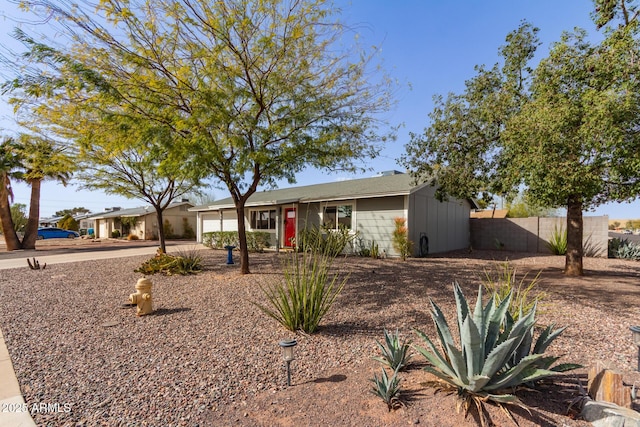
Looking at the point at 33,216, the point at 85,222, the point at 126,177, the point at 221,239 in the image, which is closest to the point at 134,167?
the point at 126,177

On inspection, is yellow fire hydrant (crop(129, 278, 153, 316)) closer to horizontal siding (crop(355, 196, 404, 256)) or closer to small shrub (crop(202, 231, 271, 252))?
horizontal siding (crop(355, 196, 404, 256))

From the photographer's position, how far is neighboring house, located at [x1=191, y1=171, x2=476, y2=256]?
13344 millimetres

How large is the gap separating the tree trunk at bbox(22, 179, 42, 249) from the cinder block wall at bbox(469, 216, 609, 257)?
1112 inches

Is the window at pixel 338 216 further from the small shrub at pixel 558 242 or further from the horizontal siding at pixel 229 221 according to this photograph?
the small shrub at pixel 558 242

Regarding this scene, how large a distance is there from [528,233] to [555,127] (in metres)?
12.7

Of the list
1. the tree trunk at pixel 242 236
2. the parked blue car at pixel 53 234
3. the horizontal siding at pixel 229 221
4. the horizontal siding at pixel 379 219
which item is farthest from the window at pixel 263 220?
the parked blue car at pixel 53 234

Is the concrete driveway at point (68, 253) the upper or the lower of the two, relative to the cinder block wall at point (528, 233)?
lower

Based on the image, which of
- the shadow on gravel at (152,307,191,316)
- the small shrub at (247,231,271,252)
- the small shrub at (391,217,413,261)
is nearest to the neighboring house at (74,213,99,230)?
the small shrub at (247,231,271,252)

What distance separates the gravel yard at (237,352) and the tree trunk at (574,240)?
1.03m

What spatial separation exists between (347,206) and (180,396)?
12287 mm

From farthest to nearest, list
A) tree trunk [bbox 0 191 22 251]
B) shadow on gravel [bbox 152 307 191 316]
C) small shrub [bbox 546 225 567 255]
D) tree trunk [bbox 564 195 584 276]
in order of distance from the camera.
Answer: tree trunk [bbox 0 191 22 251], small shrub [bbox 546 225 567 255], tree trunk [bbox 564 195 584 276], shadow on gravel [bbox 152 307 191 316]

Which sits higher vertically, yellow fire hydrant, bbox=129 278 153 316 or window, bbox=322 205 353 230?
window, bbox=322 205 353 230

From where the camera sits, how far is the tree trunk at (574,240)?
8.75m

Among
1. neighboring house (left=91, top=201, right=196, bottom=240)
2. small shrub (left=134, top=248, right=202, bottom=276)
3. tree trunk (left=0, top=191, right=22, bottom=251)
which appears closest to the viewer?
small shrub (left=134, top=248, right=202, bottom=276)
